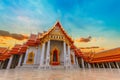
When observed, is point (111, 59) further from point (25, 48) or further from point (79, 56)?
point (25, 48)

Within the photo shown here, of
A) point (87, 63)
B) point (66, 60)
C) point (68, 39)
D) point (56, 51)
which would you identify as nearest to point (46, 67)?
point (66, 60)

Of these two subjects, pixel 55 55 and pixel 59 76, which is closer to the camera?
pixel 59 76

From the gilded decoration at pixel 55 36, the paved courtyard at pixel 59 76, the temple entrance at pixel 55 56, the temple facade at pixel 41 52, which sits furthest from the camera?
the temple entrance at pixel 55 56

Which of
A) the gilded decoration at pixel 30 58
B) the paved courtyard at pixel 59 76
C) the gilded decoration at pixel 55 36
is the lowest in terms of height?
the paved courtyard at pixel 59 76

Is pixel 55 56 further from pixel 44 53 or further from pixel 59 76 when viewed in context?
pixel 59 76

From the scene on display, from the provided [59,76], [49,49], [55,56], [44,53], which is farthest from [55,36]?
[59,76]

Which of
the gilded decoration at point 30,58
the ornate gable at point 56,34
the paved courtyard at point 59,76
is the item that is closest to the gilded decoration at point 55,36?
the ornate gable at point 56,34

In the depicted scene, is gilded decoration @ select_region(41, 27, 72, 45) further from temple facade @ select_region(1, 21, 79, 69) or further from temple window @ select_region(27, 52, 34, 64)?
temple window @ select_region(27, 52, 34, 64)

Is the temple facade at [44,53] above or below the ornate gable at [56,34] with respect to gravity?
below

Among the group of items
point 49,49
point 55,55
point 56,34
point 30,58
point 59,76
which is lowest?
point 59,76

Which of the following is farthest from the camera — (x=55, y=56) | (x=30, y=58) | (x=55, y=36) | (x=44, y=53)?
(x=55, y=56)

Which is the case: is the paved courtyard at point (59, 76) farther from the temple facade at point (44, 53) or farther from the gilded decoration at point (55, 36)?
the gilded decoration at point (55, 36)

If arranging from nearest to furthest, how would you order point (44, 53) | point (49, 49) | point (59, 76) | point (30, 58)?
point (59, 76) → point (49, 49) → point (30, 58) → point (44, 53)

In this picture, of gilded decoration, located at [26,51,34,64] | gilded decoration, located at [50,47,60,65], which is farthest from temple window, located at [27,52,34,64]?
gilded decoration, located at [50,47,60,65]
